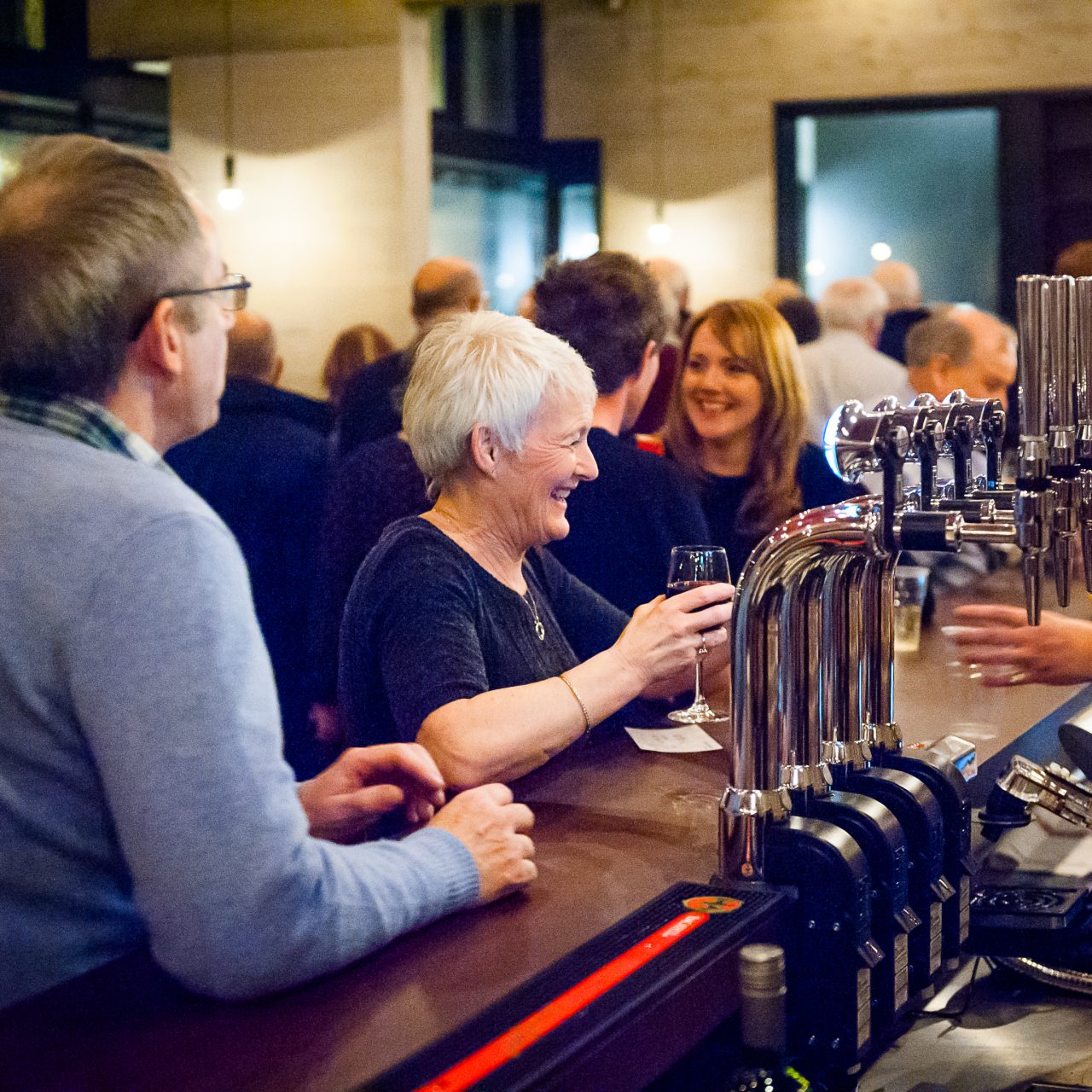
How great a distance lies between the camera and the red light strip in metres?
1.09

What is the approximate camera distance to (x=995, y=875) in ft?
6.57

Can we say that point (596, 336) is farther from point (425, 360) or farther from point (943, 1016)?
point (943, 1016)

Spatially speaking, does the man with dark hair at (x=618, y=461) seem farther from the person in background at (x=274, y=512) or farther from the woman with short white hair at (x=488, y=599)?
the person in background at (x=274, y=512)

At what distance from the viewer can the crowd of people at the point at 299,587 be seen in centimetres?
112

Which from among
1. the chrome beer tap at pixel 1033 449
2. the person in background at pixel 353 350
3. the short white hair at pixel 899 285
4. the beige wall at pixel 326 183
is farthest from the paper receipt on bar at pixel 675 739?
the short white hair at pixel 899 285

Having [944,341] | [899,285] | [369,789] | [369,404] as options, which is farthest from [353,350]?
[899,285]

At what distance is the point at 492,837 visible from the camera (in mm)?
1450

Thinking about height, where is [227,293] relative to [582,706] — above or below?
above

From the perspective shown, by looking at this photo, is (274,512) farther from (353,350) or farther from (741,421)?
(353,350)

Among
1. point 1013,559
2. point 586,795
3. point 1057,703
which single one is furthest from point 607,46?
point 586,795

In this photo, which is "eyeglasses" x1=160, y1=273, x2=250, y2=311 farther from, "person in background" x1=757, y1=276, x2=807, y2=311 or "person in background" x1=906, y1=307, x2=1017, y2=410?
"person in background" x1=757, y1=276, x2=807, y2=311

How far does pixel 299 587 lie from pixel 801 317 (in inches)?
133

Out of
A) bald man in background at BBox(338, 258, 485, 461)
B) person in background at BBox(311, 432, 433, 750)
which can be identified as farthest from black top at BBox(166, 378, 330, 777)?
person in background at BBox(311, 432, 433, 750)

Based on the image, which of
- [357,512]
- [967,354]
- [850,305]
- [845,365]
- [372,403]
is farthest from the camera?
[850,305]
